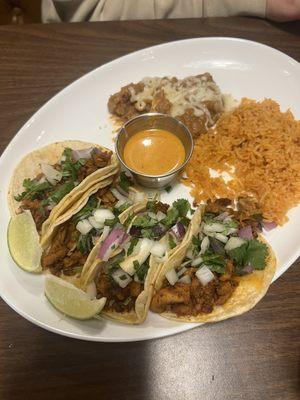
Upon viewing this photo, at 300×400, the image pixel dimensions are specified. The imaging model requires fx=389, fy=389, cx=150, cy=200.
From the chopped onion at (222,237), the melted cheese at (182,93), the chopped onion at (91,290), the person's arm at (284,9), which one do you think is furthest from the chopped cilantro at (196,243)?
the person's arm at (284,9)

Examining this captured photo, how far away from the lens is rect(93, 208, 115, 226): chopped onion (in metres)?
2.24

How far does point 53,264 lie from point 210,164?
1.25 meters

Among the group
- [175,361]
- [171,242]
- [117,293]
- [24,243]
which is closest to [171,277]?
[171,242]

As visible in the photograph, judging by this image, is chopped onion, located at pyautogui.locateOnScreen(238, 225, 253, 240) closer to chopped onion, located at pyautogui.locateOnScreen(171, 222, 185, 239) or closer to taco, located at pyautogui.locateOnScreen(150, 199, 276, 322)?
taco, located at pyautogui.locateOnScreen(150, 199, 276, 322)

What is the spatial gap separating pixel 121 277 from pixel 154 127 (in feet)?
3.75

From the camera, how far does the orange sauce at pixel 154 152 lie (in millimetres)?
2582

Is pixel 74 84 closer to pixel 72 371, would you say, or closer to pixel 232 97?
pixel 232 97

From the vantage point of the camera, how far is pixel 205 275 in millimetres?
2074

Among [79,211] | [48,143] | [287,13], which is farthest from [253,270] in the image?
[287,13]

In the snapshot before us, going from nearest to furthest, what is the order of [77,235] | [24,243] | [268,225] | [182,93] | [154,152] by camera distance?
[24,243]
[77,235]
[268,225]
[154,152]
[182,93]

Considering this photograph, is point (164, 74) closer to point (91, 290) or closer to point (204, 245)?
point (204, 245)

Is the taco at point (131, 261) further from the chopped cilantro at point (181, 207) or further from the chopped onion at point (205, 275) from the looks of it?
the chopped onion at point (205, 275)

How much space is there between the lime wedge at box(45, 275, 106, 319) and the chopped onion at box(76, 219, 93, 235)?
31cm

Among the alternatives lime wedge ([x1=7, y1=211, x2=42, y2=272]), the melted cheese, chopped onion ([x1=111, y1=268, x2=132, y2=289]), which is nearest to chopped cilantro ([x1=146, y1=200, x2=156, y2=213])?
chopped onion ([x1=111, y1=268, x2=132, y2=289])
